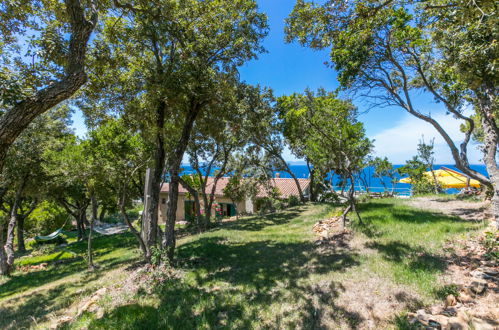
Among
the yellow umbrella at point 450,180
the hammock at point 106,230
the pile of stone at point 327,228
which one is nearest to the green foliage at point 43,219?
the hammock at point 106,230

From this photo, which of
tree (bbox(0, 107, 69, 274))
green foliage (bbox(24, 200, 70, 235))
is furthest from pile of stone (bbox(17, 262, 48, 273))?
green foliage (bbox(24, 200, 70, 235))

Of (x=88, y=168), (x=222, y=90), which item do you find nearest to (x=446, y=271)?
(x=222, y=90)

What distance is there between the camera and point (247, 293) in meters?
4.59

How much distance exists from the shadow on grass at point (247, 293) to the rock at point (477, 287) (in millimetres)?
1877

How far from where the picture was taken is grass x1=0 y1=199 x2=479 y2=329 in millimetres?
3758

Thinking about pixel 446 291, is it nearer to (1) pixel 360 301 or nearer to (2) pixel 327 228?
(1) pixel 360 301

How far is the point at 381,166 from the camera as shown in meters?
18.2

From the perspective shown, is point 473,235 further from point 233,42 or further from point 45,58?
point 45,58

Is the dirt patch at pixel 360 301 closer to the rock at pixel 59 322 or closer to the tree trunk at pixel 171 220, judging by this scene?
the tree trunk at pixel 171 220

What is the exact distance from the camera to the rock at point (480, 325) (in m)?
2.69

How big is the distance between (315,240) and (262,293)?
3685 mm

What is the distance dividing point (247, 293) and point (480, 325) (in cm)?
351

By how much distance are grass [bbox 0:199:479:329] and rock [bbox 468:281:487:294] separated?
1.31 feet

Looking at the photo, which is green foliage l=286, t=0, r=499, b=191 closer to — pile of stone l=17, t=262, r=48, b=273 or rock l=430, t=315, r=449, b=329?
rock l=430, t=315, r=449, b=329
